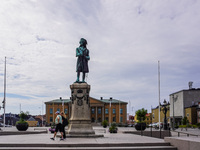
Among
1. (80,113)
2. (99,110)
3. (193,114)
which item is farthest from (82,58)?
(99,110)

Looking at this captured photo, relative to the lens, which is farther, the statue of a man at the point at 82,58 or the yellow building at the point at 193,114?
the yellow building at the point at 193,114

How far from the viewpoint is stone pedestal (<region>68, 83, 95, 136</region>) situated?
2044 cm

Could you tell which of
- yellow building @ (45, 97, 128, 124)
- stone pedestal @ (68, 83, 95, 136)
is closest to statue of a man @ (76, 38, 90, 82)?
stone pedestal @ (68, 83, 95, 136)

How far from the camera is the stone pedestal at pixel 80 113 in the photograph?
67.1ft

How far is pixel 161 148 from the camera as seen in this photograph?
13.5 m

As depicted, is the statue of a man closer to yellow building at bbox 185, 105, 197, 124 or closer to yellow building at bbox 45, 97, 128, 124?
yellow building at bbox 185, 105, 197, 124

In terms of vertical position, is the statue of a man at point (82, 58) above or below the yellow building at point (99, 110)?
above

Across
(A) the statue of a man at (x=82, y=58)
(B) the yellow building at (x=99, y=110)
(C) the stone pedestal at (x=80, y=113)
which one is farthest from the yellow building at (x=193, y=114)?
(C) the stone pedestal at (x=80, y=113)

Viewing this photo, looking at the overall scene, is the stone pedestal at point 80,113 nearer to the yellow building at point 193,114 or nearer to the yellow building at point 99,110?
the yellow building at point 193,114

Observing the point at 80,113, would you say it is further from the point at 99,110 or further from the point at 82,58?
the point at 99,110

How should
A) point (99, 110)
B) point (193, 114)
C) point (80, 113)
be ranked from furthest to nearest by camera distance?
point (99, 110) < point (193, 114) < point (80, 113)

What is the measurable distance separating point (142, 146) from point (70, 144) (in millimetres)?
3734

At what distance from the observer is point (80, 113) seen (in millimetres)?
20984

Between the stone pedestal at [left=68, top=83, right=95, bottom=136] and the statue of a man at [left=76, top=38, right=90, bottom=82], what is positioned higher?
the statue of a man at [left=76, top=38, right=90, bottom=82]
